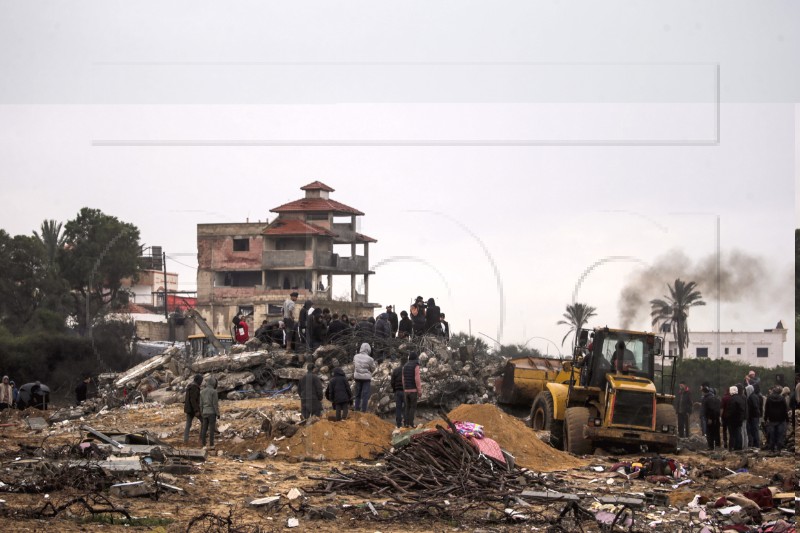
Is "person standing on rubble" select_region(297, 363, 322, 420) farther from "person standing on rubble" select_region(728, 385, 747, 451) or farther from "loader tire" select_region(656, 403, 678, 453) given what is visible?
"person standing on rubble" select_region(728, 385, 747, 451)

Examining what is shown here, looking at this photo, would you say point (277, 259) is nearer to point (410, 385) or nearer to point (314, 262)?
point (314, 262)

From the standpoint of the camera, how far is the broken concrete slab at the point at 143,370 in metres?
31.1

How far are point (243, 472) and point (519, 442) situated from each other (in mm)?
4923

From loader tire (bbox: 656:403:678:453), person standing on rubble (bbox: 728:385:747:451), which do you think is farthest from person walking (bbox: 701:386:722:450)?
loader tire (bbox: 656:403:678:453)

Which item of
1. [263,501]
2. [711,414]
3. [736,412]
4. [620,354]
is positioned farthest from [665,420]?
[263,501]

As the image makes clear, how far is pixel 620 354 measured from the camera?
63.4 feet

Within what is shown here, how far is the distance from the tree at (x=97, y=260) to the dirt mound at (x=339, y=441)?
44.0 metres

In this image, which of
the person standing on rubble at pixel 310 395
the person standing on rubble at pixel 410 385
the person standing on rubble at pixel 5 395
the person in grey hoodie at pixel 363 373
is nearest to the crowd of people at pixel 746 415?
the person standing on rubble at pixel 410 385

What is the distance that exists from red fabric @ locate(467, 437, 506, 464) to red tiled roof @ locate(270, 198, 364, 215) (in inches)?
1488

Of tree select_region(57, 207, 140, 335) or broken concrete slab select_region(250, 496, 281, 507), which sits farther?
tree select_region(57, 207, 140, 335)

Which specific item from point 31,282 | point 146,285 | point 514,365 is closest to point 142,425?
point 514,365

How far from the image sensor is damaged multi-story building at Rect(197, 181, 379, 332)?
5622 centimetres

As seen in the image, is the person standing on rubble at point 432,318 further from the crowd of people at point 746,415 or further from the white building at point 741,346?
the white building at point 741,346

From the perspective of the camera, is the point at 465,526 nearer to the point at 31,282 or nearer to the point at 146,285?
the point at 31,282
